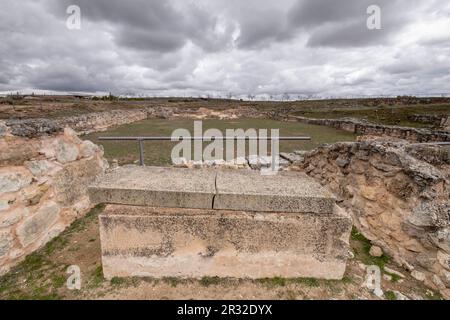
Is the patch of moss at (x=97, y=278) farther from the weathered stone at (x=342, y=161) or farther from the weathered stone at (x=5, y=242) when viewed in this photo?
the weathered stone at (x=342, y=161)

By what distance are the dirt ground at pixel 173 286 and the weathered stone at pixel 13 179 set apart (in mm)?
921

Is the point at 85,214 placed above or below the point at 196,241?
below

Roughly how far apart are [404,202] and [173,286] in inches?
122

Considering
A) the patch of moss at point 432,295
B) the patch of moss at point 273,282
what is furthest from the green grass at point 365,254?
the patch of moss at point 273,282

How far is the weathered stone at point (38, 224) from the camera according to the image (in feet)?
9.27

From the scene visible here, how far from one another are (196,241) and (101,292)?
1124mm

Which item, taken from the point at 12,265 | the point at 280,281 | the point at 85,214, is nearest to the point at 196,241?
the point at 280,281

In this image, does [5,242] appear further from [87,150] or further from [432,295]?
[432,295]

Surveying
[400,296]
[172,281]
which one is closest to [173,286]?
[172,281]

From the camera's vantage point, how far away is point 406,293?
2.54 metres

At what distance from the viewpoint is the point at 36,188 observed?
300cm

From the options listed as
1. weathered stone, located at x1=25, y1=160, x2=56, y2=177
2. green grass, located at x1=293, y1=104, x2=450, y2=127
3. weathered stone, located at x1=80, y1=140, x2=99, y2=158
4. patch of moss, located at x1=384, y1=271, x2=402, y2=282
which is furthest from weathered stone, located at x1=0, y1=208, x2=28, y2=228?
green grass, located at x1=293, y1=104, x2=450, y2=127

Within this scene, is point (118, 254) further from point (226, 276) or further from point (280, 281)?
point (280, 281)
